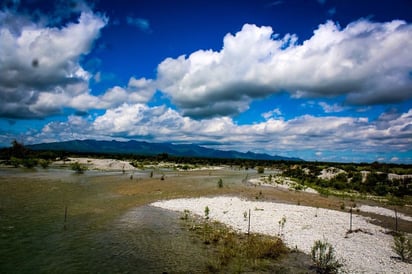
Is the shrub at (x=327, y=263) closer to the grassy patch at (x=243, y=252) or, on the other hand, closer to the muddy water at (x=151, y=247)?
the grassy patch at (x=243, y=252)

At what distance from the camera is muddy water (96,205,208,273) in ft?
46.5

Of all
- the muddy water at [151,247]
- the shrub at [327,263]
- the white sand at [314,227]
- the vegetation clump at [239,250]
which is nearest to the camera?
the shrub at [327,263]

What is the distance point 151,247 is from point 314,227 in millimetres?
12089

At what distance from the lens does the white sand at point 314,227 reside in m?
15.1

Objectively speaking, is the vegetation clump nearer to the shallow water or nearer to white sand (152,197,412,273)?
the shallow water

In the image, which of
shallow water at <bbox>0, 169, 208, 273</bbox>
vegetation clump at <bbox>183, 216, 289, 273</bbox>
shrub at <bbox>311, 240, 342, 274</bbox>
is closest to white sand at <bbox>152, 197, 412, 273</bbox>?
shrub at <bbox>311, 240, 342, 274</bbox>

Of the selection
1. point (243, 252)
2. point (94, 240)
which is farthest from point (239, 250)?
point (94, 240)

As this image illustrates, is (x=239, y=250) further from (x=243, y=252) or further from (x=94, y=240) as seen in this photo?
(x=94, y=240)

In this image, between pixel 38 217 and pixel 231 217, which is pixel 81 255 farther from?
pixel 231 217

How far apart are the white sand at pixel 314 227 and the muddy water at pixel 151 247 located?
450 cm

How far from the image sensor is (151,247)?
55.7 feet

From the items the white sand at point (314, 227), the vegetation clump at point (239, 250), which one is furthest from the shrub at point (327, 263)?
the vegetation clump at point (239, 250)

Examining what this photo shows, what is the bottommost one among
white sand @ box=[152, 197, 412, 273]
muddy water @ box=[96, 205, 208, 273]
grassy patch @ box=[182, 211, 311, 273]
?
muddy water @ box=[96, 205, 208, 273]

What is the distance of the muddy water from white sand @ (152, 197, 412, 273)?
450cm
